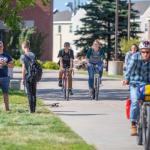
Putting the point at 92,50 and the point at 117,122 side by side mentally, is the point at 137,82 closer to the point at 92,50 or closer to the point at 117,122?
the point at 117,122

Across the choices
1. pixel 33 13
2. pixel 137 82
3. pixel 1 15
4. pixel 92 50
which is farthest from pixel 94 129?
pixel 33 13

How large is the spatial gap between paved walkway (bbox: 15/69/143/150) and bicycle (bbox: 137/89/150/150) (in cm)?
22

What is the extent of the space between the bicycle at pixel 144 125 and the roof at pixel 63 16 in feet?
345

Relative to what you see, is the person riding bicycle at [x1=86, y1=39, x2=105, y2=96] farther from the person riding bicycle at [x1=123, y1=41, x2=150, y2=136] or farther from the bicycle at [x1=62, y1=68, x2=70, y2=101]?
the person riding bicycle at [x1=123, y1=41, x2=150, y2=136]

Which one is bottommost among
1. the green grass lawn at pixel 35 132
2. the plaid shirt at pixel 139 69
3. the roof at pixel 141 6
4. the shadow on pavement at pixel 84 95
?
the shadow on pavement at pixel 84 95

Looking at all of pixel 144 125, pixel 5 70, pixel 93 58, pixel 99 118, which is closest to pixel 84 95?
pixel 93 58

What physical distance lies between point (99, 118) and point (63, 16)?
104 metres

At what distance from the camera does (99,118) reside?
14641 millimetres

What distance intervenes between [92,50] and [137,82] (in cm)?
908

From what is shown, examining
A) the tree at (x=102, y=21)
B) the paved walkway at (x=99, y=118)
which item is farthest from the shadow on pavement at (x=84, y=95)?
the tree at (x=102, y=21)

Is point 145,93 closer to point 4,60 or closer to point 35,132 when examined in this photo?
point 35,132

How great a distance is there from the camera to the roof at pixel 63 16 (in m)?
117

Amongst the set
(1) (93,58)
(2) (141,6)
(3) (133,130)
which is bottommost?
(3) (133,130)

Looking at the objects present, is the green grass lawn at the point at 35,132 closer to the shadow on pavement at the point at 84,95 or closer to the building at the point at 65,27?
the shadow on pavement at the point at 84,95
